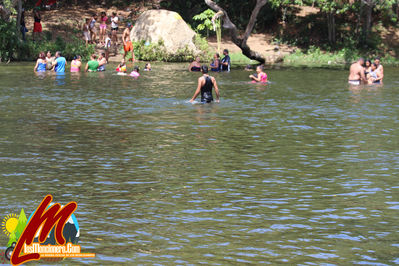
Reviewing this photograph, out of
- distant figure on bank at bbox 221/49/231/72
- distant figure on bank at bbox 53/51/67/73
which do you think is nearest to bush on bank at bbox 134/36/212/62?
distant figure on bank at bbox 221/49/231/72

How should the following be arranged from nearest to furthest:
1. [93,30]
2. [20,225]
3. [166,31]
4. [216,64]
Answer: [20,225], [216,64], [166,31], [93,30]

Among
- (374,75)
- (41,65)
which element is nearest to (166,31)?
(41,65)

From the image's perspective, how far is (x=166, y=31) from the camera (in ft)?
157

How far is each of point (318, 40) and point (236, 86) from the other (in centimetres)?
2332

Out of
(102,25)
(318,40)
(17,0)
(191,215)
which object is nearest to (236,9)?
(318,40)

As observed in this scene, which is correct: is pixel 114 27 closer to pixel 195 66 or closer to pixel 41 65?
pixel 195 66

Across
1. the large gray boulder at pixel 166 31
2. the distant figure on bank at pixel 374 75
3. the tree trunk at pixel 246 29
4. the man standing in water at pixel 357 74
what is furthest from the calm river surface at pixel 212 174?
the large gray boulder at pixel 166 31

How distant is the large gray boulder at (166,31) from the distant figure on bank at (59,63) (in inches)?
435

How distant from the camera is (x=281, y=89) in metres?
30.6

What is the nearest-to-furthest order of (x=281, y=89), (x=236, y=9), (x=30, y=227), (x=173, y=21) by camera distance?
(x=30, y=227), (x=281, y=89), (x=173, y=21), (x=236, y=9)

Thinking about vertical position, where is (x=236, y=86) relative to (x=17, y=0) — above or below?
below

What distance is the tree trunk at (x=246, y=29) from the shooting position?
141 ft

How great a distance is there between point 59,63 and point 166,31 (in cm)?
1208

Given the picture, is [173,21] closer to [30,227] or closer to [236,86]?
[236,86]
